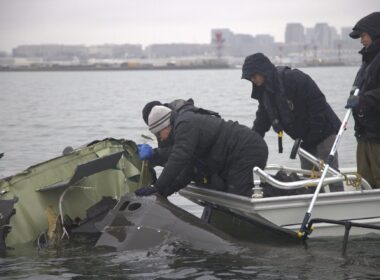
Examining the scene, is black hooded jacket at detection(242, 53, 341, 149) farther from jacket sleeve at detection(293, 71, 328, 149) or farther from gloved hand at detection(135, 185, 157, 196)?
gloved hand at detection(135, 185, 157, 196)

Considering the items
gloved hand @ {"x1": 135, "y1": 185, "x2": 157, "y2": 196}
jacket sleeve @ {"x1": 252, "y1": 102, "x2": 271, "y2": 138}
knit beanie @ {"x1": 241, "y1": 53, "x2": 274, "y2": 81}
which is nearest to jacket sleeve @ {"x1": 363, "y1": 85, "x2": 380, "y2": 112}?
knit beanie @ {"x1": 241, "y1": 53, "x2": 274, "y2": 81}

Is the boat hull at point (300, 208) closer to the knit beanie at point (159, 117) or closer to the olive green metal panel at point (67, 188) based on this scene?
the knit beanie at point (159, 117)

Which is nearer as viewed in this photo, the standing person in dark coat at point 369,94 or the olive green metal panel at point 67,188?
the standing person in dark coat at point 369,94

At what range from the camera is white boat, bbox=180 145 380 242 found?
9.26 meters

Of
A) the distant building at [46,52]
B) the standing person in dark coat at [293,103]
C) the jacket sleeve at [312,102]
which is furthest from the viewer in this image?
the distant building at [46,52]

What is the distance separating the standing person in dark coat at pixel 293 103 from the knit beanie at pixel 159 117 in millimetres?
1010

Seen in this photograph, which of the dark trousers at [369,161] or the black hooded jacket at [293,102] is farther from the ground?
the black hooded jacket at [293,102]

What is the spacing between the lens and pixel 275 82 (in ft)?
32.2

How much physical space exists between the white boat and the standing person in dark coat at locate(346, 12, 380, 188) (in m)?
0.38

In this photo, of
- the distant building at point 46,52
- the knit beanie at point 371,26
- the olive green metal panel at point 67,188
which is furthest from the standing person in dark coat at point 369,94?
the distant building at point 46,52

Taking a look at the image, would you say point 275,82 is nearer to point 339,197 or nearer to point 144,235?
point 339,197

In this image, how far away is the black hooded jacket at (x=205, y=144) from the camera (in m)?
8.99

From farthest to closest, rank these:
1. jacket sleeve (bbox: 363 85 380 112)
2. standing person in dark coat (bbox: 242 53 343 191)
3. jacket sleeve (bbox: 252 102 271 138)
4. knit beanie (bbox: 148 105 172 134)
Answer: jacket sleeve (bbox: 252 102 271 138) < standing person in dark coat (bbox: 242 53 343 191) < knit beanie (bbox: 148 105 172 134) < jacket sleeve (bbox: 363 85 380 112)

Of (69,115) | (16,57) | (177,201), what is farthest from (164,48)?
(177,201)
